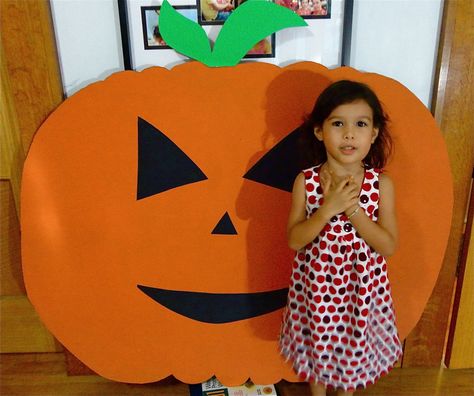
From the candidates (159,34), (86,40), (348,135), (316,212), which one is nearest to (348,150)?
(348,135)

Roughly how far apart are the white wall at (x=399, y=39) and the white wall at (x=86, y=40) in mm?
717

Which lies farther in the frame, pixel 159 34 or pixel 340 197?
pixel 159 34

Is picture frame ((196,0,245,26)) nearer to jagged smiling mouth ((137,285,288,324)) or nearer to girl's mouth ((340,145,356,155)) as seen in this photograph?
girl's mouth ((340,145,356,155))

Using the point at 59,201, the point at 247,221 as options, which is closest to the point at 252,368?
the point at 247,221

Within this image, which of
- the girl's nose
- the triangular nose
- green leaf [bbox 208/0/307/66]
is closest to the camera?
the girl's nose

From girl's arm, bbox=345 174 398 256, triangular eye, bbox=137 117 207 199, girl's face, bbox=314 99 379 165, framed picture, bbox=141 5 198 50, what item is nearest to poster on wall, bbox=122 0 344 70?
framed picture, bbox=141 5 198 50

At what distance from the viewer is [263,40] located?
1.29 m

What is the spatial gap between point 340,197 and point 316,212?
74 mm

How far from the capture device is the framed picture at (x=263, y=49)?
4.25ft

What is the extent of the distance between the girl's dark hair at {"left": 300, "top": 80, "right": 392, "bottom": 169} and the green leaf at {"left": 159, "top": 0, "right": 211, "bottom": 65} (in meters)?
0.36

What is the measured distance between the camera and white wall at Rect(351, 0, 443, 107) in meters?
1.29

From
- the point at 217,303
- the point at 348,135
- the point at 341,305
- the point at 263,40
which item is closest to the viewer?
the point at 348,135

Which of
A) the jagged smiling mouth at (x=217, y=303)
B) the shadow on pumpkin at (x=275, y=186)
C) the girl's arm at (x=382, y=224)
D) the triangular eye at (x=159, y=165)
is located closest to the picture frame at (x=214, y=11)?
the shadow on pumpkin at (x=275, y=186)

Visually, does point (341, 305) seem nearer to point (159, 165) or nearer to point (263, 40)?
point (159, 165)
